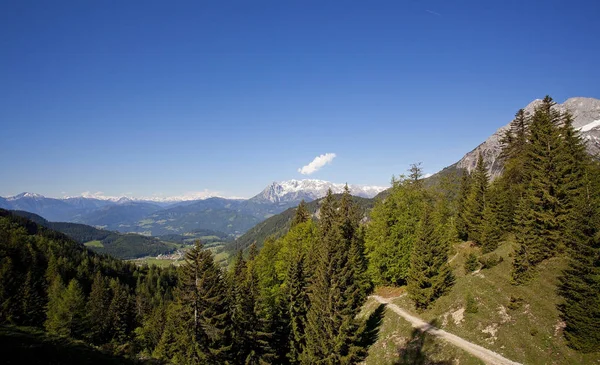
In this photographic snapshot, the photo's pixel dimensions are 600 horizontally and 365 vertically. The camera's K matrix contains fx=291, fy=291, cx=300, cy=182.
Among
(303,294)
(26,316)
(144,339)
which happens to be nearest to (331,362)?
(303,294)

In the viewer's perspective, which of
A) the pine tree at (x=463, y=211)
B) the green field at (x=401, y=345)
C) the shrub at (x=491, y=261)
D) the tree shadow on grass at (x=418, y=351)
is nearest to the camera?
the green field at (x=401, y=345)

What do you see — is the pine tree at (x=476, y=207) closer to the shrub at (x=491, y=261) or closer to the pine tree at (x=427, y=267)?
the shrub at (x=491, y=261)

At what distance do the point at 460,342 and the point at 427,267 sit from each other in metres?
8.72

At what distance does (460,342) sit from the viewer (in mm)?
28297

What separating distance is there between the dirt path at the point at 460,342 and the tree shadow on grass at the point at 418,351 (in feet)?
2.81

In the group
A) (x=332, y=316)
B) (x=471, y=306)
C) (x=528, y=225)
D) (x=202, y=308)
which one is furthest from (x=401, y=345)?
(x=202, y=308)

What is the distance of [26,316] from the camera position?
75.9 meters

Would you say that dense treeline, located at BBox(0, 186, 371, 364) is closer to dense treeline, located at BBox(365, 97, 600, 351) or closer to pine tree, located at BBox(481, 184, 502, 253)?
dense treeline, located at BBox(365, 97, 600, 351)

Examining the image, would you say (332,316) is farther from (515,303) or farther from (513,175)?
(513,175)

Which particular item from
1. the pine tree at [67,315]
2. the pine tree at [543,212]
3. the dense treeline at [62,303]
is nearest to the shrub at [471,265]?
the pine tree at [543,212]

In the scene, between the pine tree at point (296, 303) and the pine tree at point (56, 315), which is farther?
the pine tree at point (56, 315)

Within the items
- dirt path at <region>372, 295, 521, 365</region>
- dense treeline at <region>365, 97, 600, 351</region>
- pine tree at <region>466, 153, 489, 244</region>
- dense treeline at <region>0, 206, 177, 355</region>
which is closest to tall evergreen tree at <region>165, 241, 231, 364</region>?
dense treeline at <region>0, 206, 177, 355</region>

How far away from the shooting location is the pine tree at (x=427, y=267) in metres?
35.2

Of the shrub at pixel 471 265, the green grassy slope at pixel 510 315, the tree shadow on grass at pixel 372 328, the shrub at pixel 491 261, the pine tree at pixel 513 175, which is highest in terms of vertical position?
the pine tree at pixel 513 175
